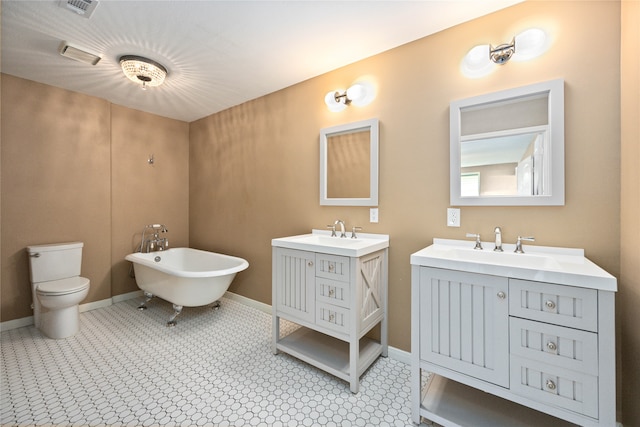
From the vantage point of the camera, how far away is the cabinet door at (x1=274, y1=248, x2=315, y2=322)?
6.26 ft

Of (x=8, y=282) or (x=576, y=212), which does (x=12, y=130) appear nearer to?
(x=8, y=282)

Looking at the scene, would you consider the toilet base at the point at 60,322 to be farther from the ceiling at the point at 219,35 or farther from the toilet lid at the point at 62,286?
the ceiling at the point at 219,35

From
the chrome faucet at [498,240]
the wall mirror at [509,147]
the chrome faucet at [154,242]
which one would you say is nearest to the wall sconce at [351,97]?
the wall mirror at [509,147]

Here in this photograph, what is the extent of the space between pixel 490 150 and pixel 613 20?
0.82 meters

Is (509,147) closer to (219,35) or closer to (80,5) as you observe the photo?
(219,35)

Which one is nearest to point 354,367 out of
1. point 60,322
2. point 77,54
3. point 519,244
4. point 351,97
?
point 519,244

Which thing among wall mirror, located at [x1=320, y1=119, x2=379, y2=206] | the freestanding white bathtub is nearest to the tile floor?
Answer: the freestanding white bathtub

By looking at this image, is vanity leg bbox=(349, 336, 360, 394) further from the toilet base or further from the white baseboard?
the toilet base

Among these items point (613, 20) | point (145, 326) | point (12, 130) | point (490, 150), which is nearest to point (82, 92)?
point (12, 130)

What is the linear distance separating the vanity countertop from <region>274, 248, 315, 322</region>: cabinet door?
2.57 feet

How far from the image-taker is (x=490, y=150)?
1691mm

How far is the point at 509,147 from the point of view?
5.41 ft

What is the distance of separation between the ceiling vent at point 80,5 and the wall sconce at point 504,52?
2.39 meters

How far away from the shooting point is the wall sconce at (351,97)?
7.17 ft
